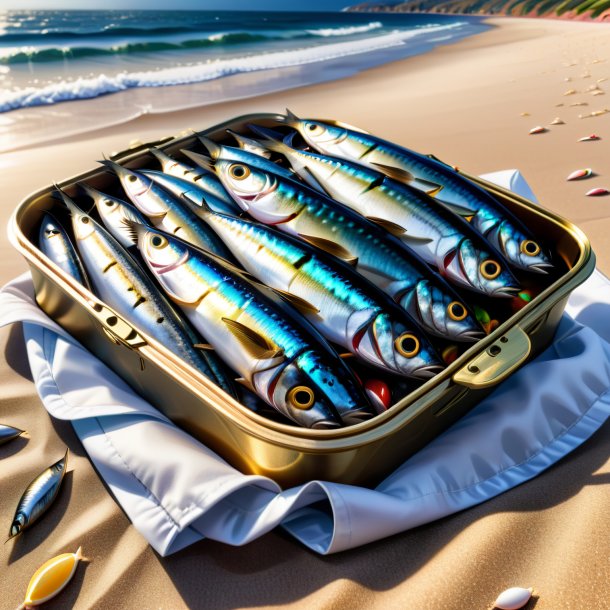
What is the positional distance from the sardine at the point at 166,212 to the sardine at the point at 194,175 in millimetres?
163

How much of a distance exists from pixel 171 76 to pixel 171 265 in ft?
30.1

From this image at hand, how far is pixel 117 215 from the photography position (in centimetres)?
210

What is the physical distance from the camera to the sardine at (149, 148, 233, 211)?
2.21 metres

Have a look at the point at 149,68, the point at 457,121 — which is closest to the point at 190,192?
the point at 457,121

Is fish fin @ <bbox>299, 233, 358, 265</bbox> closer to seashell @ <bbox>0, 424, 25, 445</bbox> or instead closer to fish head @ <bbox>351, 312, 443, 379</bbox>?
fish head @ <bbox>351, 312, 443, 379</bbox>

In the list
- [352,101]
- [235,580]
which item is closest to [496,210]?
[235,580]

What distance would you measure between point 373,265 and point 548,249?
24.7 inches

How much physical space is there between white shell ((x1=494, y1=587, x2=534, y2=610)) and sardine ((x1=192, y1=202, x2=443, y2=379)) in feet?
1.69

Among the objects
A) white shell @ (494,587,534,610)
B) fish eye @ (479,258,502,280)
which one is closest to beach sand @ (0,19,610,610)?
white shell @ (494,587,534,610)

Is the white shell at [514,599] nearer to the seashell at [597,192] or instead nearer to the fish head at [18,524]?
the fish head at [18,524]

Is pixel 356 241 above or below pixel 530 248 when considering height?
above

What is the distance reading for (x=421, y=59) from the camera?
10.9m

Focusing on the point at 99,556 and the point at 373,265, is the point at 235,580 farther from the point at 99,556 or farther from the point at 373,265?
the point at 373,265

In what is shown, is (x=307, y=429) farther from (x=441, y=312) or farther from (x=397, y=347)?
(x=441, y=312)
